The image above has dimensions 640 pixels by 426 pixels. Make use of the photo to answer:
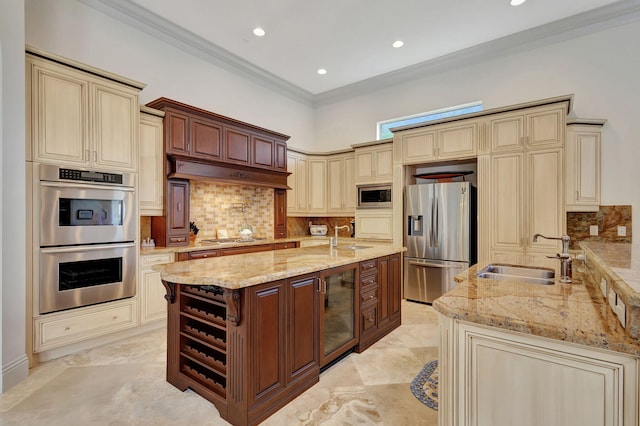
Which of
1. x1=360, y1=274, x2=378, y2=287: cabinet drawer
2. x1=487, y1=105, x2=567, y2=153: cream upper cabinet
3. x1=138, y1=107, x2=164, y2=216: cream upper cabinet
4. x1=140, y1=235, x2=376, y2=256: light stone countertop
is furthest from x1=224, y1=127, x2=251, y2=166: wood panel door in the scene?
x1=487, y1=105, x2=567, y2=153: cream upper cabinet

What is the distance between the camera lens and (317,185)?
584 centimetres

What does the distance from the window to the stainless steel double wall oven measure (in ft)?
13.7

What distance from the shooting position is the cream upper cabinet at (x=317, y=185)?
5.82 meters

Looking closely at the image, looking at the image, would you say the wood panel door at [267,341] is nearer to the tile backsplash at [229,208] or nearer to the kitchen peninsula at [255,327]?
the kitchen peninsula at [255,327]

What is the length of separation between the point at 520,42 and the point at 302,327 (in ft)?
15.8

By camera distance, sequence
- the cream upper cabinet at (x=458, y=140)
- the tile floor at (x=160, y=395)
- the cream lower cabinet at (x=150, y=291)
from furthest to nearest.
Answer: the cream upper cabinet at (x=458, y=140) < the cream lower cabinet at (x=150, y=291) < the tile floor at (x=160, y=395)

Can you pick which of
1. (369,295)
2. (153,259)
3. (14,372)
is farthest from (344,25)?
(14,372)

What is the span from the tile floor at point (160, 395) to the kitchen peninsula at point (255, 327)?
0.37 ft

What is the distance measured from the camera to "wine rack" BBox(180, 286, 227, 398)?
2.01m

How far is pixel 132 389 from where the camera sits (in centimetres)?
226

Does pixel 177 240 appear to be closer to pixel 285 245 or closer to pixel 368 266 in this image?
pixel 285 245

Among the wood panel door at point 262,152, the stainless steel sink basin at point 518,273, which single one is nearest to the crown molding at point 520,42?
the wood panel door at point 262,152

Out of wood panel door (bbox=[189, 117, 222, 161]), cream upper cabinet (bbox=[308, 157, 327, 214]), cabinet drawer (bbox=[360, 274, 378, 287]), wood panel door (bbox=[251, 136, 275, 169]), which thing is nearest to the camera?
Result: cabinet drawer (bbox=[360, 274, 378, 287])

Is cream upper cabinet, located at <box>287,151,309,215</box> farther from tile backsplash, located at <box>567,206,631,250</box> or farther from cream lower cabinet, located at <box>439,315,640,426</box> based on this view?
cream lower cabinet, located at <box>439,315,640,426</box>
